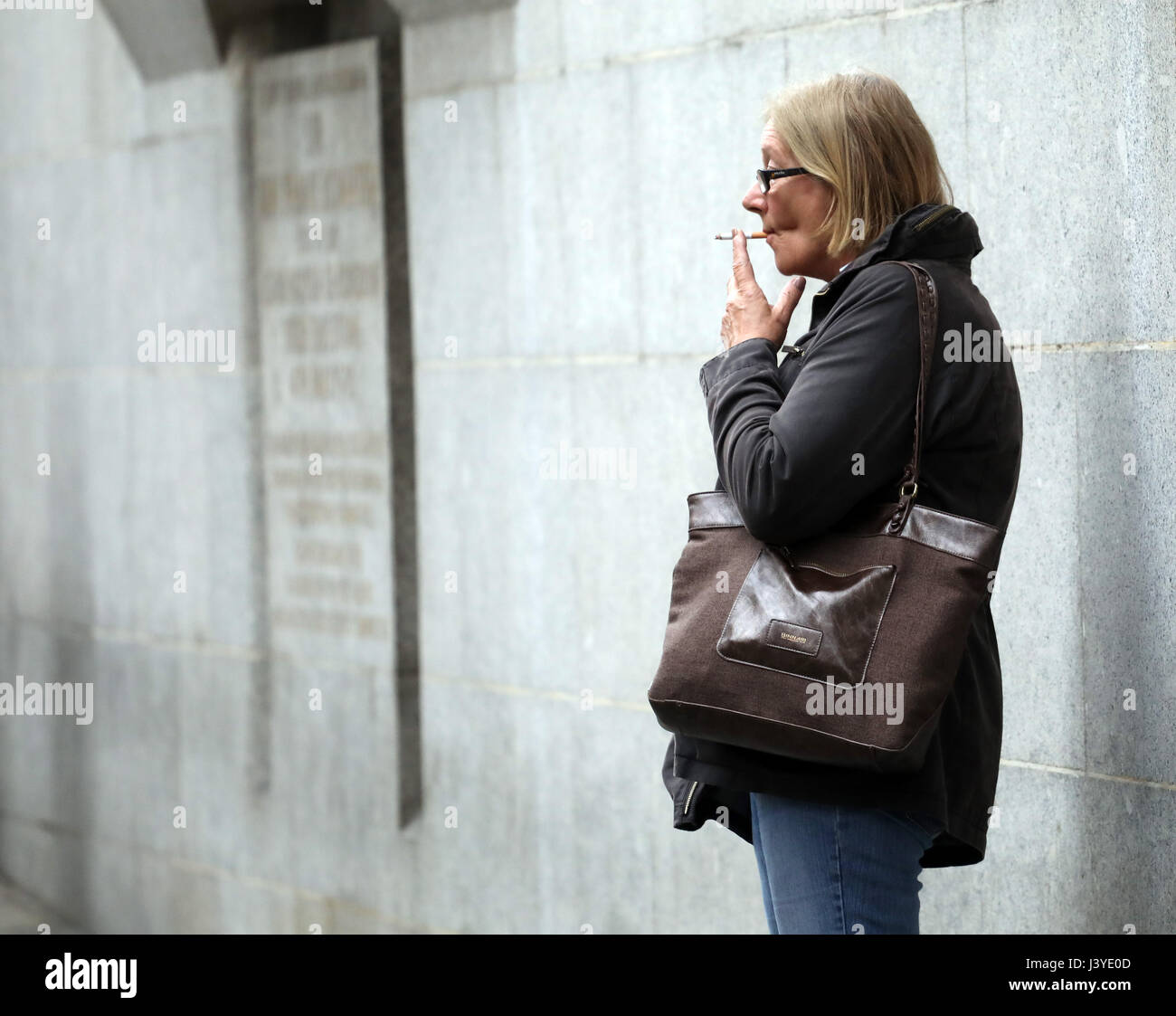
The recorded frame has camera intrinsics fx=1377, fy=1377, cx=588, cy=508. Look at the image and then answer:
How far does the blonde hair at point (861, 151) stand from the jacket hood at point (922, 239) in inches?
2.6

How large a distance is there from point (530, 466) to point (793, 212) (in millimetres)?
2147

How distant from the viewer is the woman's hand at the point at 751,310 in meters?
2.43

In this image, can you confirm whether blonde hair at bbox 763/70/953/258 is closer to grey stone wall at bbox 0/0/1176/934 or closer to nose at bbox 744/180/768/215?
nose at bbox 744/180/768/215

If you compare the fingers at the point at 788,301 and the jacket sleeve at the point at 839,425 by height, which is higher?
the fingers at the point at 788,301

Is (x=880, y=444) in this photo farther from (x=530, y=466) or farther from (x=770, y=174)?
(x=530, y=466)

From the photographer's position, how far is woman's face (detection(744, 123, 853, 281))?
2.41 m

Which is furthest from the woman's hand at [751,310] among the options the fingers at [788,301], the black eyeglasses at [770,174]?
the black eyeglasses at [770,174]

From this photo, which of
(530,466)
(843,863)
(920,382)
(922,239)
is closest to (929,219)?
(922,239)

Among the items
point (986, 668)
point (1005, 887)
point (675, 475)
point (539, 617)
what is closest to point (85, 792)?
point (539, 617)

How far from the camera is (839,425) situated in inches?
84.0

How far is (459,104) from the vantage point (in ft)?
15.1

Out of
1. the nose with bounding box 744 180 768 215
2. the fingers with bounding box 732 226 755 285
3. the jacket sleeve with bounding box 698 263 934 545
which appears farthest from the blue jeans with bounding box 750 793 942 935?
the nose with bounding box 744 180 768 215

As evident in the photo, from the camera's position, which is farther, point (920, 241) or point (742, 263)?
point (742, 263)

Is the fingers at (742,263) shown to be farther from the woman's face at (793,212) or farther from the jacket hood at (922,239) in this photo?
the jacket hood at (922,239)
